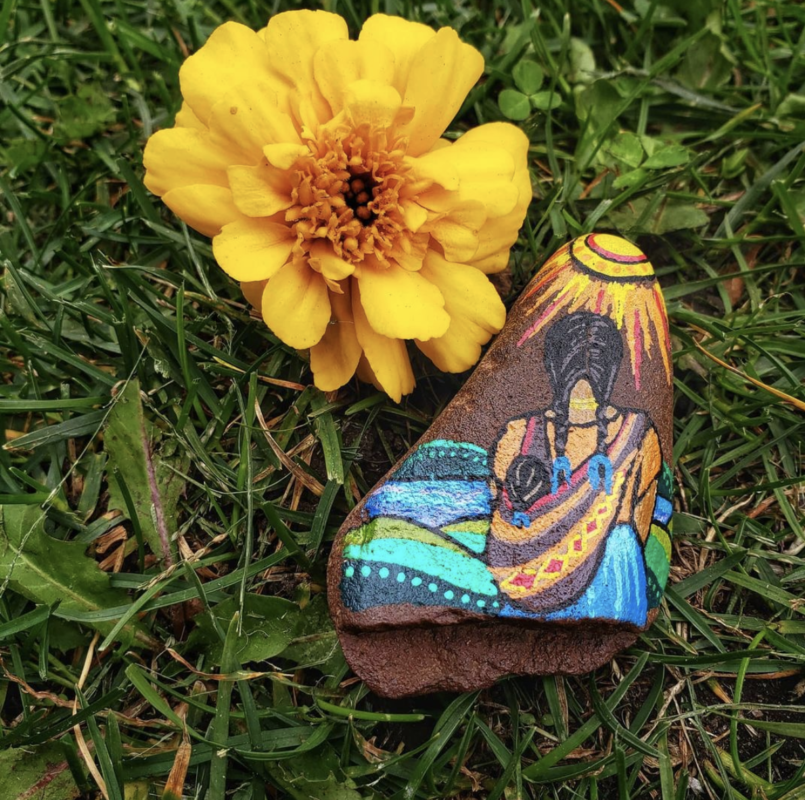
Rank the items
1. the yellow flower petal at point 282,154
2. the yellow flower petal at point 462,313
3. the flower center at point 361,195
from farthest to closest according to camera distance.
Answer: the yellow flower petal at point 462,313
the flower center at point 361,195
the yellow flower petal at point 282,154

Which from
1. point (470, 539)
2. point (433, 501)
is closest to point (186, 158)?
point (433, 501)

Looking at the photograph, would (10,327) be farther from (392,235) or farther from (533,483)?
(533,483)

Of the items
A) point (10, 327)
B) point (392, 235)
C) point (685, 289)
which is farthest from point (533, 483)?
point (10, 327)

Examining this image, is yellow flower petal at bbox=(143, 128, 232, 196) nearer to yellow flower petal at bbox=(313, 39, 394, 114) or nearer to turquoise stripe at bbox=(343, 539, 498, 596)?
yellow flower petal at bbox=(313, 39, 394, 114)

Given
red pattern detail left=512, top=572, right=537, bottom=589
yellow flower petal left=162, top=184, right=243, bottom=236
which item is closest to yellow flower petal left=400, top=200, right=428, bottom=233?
yellow flower petal left=162, top=184, right=243, bottom=236

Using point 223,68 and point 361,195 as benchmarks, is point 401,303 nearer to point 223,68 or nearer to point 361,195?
point 361,195

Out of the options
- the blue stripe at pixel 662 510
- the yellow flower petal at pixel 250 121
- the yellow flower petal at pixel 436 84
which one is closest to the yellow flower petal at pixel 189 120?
the yellow flower petal at pixel 250 121

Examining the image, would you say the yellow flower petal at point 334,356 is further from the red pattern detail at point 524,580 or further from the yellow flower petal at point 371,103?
the red pattern detail at point 524,580
